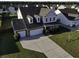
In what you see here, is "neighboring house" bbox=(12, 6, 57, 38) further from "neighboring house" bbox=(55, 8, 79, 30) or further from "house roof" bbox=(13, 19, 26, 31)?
"neighboring house" bbox=(55, 8, 79, 30)

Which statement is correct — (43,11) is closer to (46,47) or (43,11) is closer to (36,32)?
(36,32)

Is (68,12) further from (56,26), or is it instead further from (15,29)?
(15,29)

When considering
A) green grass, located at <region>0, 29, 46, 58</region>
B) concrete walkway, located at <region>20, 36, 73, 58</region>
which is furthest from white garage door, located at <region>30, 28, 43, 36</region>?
green grass, located at <region>0, 29, 46, 58</region>

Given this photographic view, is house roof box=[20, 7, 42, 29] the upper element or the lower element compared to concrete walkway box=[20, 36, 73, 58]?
upper

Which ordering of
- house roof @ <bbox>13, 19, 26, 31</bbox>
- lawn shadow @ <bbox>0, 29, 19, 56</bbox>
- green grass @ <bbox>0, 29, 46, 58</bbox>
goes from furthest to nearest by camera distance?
house roof @ <bbox>13, 19, 26, 31</bbox> < lawn shadow @ <bbox>0, 29, 19, 56</bbox> < green grass @ <bbox>0, 29, 46, 58</bbox>

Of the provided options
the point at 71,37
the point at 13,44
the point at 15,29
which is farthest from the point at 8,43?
the point at 71,37

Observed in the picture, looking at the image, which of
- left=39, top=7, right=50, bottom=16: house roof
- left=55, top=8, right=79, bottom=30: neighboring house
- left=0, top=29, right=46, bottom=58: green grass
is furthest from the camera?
left=55, top=8, right=79, bottom=30: neighboring house

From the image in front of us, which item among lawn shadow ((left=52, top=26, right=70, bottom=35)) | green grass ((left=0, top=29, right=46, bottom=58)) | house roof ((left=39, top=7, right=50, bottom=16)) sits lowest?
green grass ((left=0, top=29, right=46, bottom=58))

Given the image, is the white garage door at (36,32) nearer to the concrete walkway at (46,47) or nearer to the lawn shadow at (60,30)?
the concrete walkway at (46,47)

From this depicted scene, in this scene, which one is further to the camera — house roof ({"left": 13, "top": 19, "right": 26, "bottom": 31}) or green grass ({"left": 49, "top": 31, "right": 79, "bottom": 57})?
house roof ({"left": 13, "top": 19, "right": 26, "bottom": 31})
